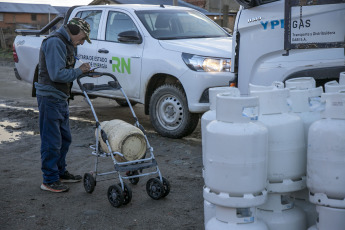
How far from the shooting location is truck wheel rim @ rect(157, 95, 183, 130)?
806 cm

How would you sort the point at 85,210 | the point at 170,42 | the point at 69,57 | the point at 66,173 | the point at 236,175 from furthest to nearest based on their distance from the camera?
the point at 170,42 < the point at 66,173 < the point at 69,57 < the point at 85,210 < the point at 236,175

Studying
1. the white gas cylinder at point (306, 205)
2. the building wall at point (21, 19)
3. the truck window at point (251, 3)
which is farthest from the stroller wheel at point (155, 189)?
the building wall at point (21, 19)

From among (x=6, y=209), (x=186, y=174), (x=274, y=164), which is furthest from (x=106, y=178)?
(x=274, y=164)

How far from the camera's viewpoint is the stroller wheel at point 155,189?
17.5ft

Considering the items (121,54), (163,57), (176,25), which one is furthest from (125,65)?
(176,25)

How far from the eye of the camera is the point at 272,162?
326cm

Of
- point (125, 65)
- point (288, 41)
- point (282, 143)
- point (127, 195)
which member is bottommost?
point (127, 195)

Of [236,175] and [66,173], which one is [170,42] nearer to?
[66,173]

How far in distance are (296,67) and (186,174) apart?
1822mm

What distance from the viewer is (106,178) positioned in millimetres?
6254

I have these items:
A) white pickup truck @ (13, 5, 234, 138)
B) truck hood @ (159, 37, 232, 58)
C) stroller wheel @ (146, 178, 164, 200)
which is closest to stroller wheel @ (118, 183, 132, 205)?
stroller wheel @ (146, 178, 164, 200)

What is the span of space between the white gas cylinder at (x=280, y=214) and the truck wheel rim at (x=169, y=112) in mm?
4764

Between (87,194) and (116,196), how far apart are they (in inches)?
25.6

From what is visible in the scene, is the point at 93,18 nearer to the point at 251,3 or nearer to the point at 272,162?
the point at 251,3
